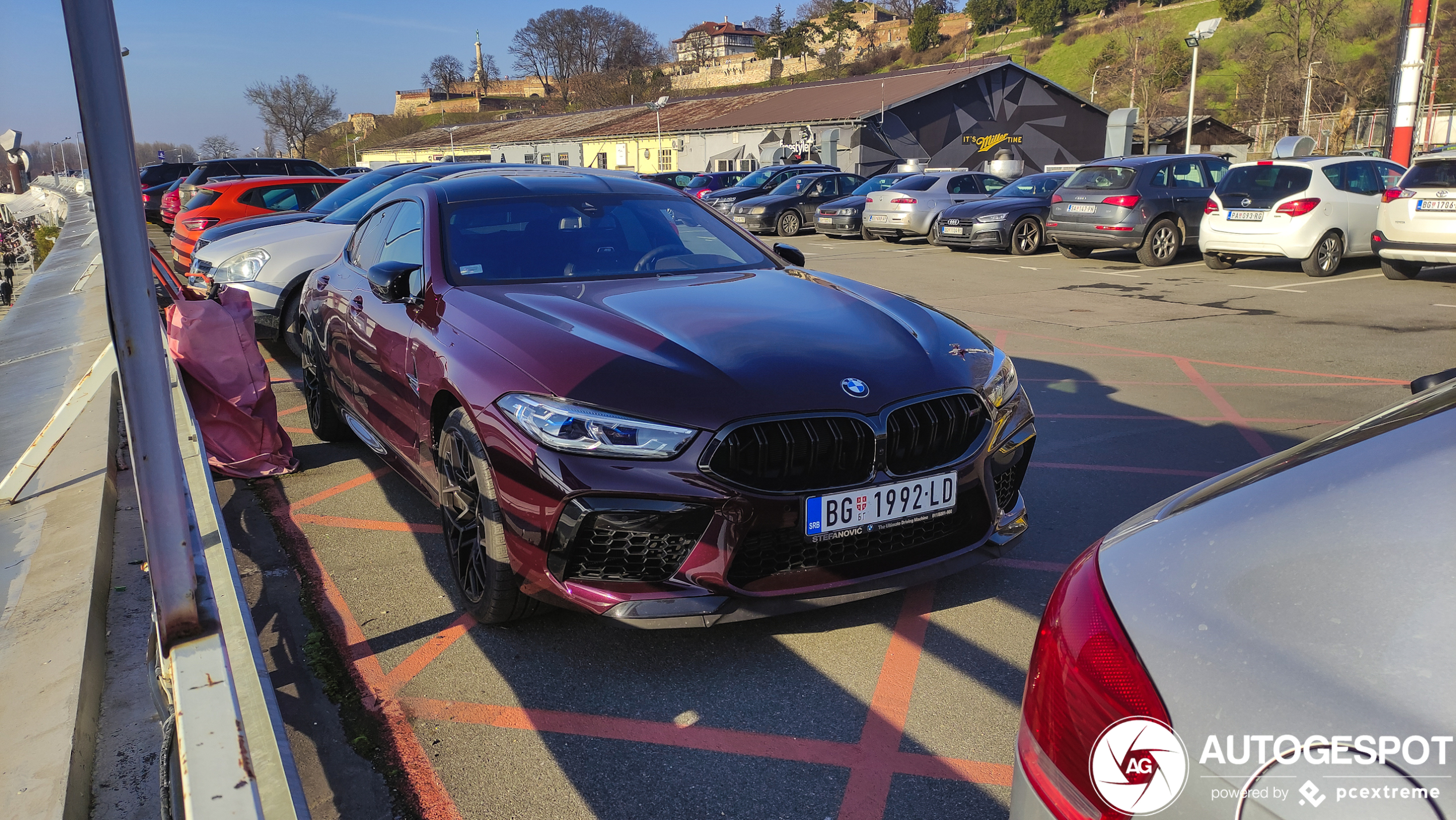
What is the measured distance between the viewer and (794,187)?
24.7 m

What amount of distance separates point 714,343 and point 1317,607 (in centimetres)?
234

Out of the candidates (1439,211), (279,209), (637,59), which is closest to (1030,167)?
(1439,211)

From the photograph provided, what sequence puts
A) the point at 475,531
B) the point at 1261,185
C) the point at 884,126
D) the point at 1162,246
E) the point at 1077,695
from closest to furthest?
the point at 1077,695, the point at 475,531, the point at 1261,185, the point at 1162,246, the point at 884,126

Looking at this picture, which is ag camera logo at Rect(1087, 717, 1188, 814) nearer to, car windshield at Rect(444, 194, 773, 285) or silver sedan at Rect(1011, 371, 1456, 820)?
silver sedan at Rect(1011, 371, 1456, 820)

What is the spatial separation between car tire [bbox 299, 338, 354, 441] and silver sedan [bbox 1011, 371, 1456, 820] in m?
4.94

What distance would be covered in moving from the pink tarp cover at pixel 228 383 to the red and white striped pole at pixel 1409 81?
79.6 ft

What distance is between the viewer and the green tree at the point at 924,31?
108938mm

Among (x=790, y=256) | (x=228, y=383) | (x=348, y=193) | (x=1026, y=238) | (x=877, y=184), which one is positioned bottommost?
(x=1026, y=238)

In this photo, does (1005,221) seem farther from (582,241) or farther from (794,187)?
(582,241)

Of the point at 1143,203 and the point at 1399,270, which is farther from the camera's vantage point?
the point at 1143,203

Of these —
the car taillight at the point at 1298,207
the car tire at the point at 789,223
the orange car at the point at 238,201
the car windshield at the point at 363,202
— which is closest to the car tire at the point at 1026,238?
the car taillight at the point at 1298,207

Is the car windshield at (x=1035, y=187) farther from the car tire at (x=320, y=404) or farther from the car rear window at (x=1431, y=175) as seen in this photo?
the car tire at (x=320, y=404)

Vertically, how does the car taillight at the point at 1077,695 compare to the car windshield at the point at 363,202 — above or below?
below

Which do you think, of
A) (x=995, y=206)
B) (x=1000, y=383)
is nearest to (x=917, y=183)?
(x=995, y=206)
